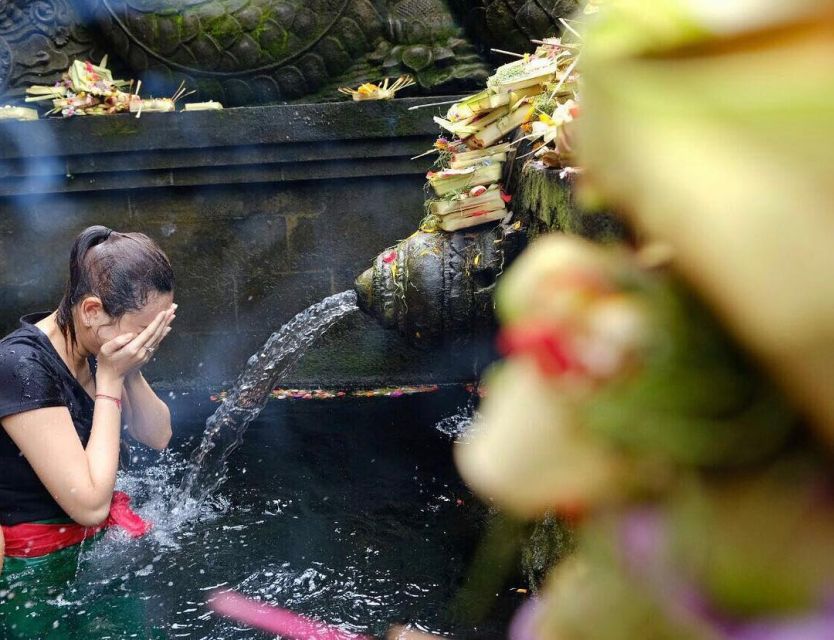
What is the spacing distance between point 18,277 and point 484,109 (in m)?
4.21

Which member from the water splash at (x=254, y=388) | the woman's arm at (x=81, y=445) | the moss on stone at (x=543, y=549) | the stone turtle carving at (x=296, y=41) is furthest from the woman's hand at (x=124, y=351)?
the stone turtle carving at (x=296, y=41)

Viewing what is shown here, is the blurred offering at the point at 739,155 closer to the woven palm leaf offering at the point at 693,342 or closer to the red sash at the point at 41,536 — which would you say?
the woven palm leaf offering at the point at 693,342

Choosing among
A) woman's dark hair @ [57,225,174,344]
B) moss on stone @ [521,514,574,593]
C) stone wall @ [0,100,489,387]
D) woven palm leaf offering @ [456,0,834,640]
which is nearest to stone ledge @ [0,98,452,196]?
stone wall @ [0,100,489,387]

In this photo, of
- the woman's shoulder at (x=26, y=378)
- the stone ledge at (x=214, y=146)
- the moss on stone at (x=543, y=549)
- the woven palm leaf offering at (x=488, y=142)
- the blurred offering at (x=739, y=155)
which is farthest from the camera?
the stone ledge at (x=214, y=146)

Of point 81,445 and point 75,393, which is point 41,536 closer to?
point 81,445

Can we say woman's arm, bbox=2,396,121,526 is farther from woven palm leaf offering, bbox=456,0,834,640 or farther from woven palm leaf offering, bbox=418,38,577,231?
woven palm leaf offering, bbox=456,0,834,640

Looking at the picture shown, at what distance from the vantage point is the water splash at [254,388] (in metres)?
4.47

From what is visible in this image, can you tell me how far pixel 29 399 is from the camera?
276cm

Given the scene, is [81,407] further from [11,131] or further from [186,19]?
[186,19]

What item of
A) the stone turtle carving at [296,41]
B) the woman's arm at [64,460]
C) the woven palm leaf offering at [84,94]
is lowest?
the woman's arm at [64,460]

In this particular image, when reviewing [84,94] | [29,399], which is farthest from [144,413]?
[84,94]

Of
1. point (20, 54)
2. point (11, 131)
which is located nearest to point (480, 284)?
point (11, 131)

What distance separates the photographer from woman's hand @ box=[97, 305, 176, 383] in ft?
9.61

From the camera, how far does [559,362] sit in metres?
0.44
